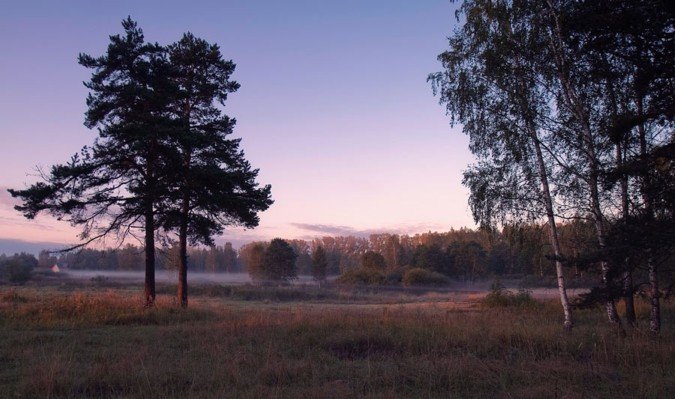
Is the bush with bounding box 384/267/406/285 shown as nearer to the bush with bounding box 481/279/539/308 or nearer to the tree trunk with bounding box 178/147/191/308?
the bush with bounding box 481/279/539/308

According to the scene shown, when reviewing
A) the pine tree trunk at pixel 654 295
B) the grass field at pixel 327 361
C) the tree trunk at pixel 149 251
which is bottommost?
the grass field at pixel 327 361

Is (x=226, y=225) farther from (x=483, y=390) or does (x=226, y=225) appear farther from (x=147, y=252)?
(x=483, y=390)

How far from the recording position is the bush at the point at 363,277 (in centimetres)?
7275

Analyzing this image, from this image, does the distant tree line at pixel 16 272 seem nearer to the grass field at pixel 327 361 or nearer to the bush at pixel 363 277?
the bush at pixel 363 277

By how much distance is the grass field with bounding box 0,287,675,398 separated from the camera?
736 centimetres

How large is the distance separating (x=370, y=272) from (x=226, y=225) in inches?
2118

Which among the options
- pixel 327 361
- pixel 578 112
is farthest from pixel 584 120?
pixel 327 361

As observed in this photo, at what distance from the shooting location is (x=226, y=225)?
2312 centimetres

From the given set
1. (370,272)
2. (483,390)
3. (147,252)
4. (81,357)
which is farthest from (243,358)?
(370,272)

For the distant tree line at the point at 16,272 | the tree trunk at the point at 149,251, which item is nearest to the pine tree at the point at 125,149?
the tree trunk at the point at 149,251

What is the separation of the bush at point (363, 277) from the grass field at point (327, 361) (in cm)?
5826

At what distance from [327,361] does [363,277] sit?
6503cm

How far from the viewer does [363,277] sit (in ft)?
244

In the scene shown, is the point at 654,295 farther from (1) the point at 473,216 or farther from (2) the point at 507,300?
(2) the point at 507,300
